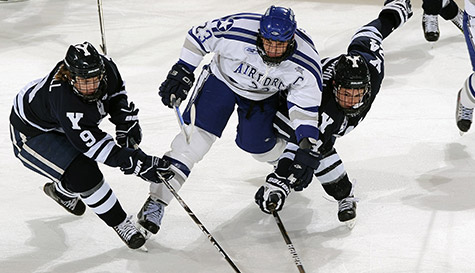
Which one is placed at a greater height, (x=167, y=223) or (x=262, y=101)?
(x=262, y=101)

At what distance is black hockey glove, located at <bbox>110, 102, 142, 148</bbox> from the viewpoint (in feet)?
10.2

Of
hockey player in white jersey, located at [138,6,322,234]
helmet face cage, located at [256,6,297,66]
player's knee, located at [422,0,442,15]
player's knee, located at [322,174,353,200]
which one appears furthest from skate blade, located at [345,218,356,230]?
player's knee, located at [422,0,442,15]

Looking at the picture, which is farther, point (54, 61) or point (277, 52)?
point (54, 61)

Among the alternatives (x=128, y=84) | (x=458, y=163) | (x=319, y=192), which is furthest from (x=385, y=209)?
(x=128, y=84)

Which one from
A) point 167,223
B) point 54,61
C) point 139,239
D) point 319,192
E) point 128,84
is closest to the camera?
point 139,239

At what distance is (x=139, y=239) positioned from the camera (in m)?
2.97

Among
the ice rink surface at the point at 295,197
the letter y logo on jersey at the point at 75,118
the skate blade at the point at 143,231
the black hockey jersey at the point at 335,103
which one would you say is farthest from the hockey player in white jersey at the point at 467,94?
the letter y logo on jersey at the point at 75,118

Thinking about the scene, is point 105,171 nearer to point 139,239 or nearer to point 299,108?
point 139,239

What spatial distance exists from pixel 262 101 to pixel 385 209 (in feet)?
2.23

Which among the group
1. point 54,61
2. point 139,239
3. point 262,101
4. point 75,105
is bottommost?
point 54,61

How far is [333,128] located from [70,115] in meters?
1.01

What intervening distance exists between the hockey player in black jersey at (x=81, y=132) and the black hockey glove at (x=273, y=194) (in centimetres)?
38

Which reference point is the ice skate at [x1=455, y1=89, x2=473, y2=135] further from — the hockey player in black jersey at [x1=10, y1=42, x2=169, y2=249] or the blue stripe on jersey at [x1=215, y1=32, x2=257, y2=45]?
the hockey player in black jersey at [x1=10, y1=42, x2=169, y2=249]

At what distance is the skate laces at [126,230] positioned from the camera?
2977 millimetres
